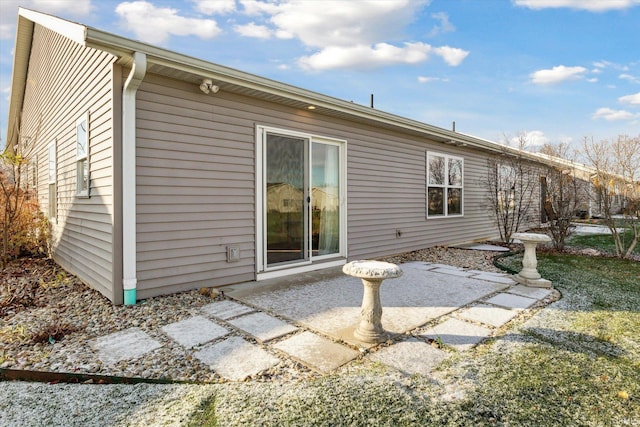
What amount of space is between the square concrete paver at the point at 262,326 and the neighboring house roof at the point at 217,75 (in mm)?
2465

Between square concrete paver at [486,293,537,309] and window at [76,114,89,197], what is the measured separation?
4.74 meters

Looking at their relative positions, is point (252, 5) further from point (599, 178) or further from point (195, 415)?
point (599, 178)

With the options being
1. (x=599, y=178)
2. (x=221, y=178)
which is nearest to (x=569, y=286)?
(x=599, y=178)

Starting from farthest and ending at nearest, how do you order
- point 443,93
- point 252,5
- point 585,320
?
point 443,93, point 252,5, point 585,320

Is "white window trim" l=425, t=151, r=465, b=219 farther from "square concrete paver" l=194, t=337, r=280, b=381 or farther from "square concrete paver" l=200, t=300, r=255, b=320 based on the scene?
"square concrete paver" l=194, t=337, r=280, b=381

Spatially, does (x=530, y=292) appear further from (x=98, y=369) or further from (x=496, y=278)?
(x=98, y=369)

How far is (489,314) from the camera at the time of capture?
3.24m

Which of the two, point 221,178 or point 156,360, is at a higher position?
point 221,178

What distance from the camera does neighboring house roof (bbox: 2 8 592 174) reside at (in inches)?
121

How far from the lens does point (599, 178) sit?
646cm

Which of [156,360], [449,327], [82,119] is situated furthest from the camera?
[82,119]

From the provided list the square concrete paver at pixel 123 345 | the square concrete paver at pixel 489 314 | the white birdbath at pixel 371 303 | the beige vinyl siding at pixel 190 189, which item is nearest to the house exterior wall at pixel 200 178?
the beige vinyl siding at pixel 190 189

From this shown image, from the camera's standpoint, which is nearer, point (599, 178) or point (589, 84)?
point (599, 178)

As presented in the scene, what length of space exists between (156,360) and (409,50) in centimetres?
1425
